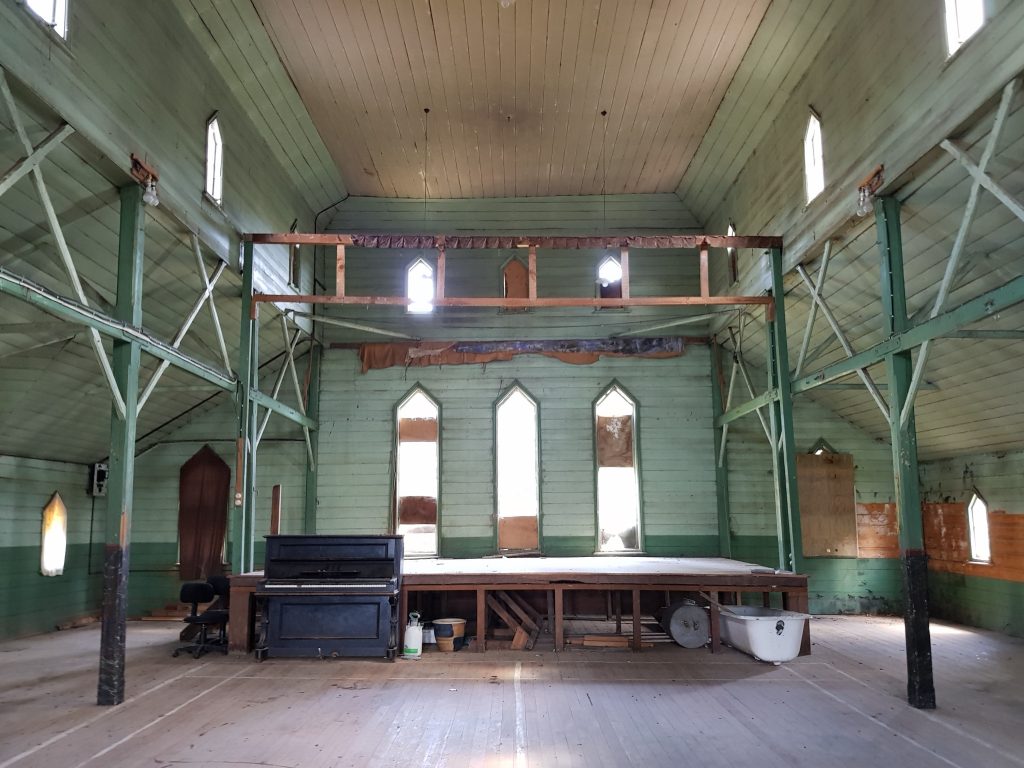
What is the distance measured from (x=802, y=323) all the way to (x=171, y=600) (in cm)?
1136

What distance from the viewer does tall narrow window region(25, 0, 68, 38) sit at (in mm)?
6172

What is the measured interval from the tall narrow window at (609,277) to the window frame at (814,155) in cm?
515

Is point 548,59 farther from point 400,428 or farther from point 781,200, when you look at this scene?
point 400,428

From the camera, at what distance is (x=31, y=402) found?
9375mm

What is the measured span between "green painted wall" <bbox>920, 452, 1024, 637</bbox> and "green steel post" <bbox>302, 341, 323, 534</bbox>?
10531mm

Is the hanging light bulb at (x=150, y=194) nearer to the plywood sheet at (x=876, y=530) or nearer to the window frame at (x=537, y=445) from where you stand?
the window frame at (x=537, y=445)

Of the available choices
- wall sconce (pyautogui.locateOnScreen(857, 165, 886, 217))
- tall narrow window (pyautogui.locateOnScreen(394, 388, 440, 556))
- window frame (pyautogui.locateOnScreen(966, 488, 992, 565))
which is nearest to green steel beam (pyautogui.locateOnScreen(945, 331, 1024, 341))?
wall sconce (pyautogui.locateOnScreen(857, 165, 886, 217))

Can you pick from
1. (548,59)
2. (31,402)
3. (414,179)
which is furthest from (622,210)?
(31,402)

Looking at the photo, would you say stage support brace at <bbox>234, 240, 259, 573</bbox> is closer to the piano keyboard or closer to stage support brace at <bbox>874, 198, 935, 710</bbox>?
the piano keyboard

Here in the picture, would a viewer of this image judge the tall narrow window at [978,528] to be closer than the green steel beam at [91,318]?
No

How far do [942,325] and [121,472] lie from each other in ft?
24.0

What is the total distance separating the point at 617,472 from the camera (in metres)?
13.8

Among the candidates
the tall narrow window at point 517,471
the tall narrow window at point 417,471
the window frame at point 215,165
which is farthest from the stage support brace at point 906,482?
the tall narrow window at point 417,471

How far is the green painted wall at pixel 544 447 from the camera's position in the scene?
13.5 metres
